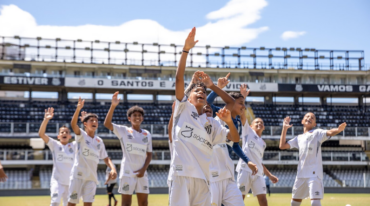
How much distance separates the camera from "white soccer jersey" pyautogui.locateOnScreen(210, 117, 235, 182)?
689cm

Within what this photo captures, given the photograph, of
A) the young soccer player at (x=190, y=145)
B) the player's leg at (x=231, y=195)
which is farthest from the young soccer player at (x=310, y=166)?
the young soccer player at (x=190, y=145)

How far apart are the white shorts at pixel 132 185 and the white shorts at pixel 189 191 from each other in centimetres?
352

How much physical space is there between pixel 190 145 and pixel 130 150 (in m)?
3.73

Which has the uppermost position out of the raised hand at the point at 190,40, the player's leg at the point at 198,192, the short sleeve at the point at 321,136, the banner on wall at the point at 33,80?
the banner on wall at the point at 33,80

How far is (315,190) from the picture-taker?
30.5ft

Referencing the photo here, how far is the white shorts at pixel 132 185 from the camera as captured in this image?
8.96 meters

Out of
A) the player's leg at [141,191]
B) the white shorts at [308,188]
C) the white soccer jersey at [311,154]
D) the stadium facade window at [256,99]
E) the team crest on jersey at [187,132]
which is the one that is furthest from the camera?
the stadium facade window at [256,99]

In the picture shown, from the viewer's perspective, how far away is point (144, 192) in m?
9.06

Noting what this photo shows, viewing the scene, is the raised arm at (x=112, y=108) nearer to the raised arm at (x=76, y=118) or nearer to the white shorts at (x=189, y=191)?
the raised arm at (x=76, y=118)

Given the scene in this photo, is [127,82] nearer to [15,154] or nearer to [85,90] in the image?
[85,90]

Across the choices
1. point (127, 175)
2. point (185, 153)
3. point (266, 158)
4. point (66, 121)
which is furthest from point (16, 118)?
point (185, 153)

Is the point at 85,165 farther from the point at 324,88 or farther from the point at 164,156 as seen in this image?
the point at 324,88

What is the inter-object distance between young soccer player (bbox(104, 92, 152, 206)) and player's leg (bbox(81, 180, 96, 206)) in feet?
2.15

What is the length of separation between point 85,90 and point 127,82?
5.14 metres
